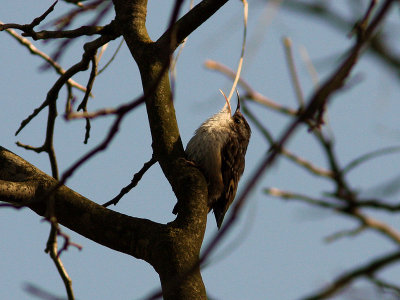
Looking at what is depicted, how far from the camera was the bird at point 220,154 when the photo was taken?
5301 millimetres

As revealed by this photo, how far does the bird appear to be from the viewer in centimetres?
530

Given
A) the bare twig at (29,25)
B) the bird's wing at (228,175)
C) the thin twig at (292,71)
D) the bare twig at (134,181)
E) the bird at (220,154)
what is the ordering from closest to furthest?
1. the thin twig at (292,71)
2. the bare twig at (29,25)
3. the bare twig at (134,181)
4. the bird at (220,154)
5. the bird's wing at (228,175)

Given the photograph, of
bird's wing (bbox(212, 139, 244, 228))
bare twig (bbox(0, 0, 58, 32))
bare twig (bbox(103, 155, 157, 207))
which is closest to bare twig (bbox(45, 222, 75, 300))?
bare twig (bbox(103, 155, 157, 207))

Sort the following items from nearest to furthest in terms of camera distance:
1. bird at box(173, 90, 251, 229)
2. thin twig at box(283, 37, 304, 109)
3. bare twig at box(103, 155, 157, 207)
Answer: thin twig at box(283, 37, 304, 109) → bare twig at box(103, 155, 157, 207) → bird at box(173, 90, 251, 229)

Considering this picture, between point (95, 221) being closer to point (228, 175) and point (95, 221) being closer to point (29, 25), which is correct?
point (29, 25)

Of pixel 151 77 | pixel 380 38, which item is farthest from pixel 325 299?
pixel 151 77

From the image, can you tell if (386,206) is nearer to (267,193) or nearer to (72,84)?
(267,193)

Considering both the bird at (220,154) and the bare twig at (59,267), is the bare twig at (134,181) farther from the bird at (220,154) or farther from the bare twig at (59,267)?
the bird at (220,154)

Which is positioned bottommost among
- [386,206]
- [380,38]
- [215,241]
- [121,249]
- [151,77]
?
[215,241]

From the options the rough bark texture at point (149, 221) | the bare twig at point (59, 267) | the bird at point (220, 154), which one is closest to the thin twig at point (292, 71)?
the rough bark texture at point (149, 221)

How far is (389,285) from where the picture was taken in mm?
1444

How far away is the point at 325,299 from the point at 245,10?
2.66 metres

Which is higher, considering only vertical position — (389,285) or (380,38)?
(380,38)

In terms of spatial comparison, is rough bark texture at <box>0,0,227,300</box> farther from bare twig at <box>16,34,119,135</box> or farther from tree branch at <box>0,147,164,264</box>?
bare twig at <box>16,34,119,135</box>
